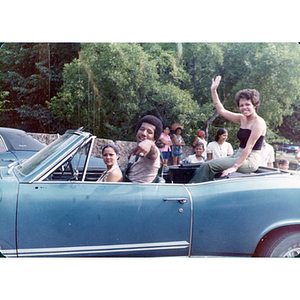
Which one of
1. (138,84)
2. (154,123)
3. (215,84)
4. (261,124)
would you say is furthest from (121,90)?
(261,124)

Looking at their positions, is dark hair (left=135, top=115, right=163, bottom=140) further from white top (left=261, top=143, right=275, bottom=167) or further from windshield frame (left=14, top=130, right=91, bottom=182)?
white top (left=261, top=143, right=275, bottom=167)

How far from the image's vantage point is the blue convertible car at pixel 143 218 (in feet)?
7.93

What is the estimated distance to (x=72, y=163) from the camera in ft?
9.34

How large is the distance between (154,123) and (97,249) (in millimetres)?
1266

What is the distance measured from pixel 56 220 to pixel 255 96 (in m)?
2.20

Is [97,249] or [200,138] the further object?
[200,138]

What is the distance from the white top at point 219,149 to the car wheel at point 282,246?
0.91 metres

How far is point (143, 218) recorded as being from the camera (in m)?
2.46

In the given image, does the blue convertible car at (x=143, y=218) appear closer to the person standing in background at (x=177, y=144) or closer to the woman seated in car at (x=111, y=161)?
the woman seated in car at (x=111, y=161)

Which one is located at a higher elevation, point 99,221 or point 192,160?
point 192,160

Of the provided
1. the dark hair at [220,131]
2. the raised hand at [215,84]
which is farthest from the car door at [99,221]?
the raised hand at [215,84]

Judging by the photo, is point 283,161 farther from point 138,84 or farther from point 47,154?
point 47,154

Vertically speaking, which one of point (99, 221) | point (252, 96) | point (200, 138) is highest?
point (252, 96)

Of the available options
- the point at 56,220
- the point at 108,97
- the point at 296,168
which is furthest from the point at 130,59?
the point at 296,168
